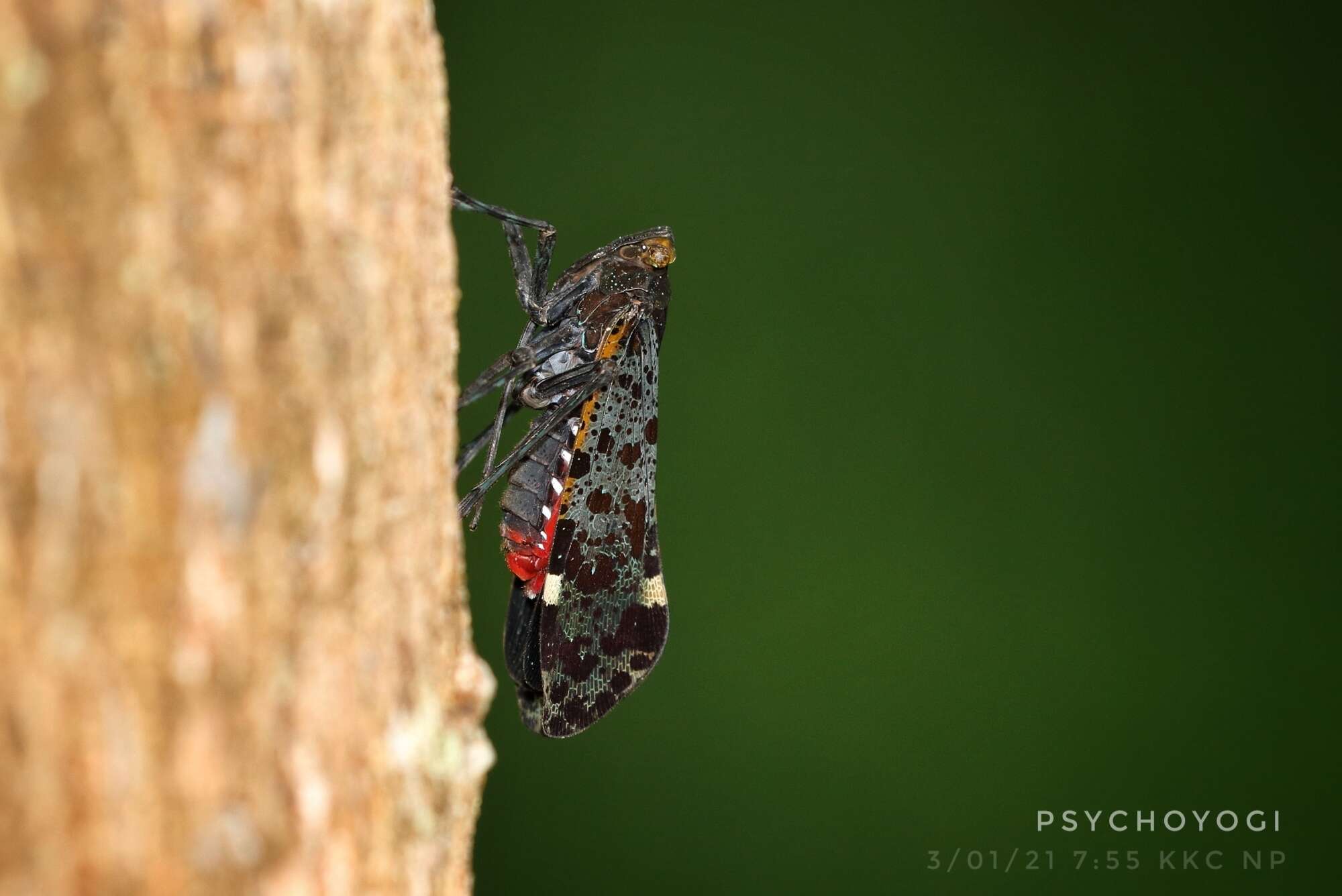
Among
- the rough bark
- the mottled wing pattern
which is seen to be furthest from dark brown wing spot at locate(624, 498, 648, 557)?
the rough bark

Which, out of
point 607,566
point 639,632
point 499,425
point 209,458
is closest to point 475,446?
point 499,425

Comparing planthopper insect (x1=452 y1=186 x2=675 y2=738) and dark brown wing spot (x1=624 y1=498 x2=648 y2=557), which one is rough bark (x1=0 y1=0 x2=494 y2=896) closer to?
planthopper insect (x1=452 y1=186 x2=675 y2=738)

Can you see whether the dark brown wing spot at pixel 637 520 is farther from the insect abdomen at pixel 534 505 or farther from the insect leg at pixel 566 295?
the insect leg at pixel 566 295

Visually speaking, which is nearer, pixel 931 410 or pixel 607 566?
pixel 607 566

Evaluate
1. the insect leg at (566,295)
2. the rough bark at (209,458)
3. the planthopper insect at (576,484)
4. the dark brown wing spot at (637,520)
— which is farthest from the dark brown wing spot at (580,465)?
the rough bark at (209,458)

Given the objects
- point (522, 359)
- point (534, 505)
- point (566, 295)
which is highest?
point (566, 295)

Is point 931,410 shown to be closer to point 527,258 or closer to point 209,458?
point 527,258

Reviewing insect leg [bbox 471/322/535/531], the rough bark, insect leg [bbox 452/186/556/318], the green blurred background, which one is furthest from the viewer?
the green blurred background

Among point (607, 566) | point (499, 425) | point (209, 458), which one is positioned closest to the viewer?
point (209, 458)
